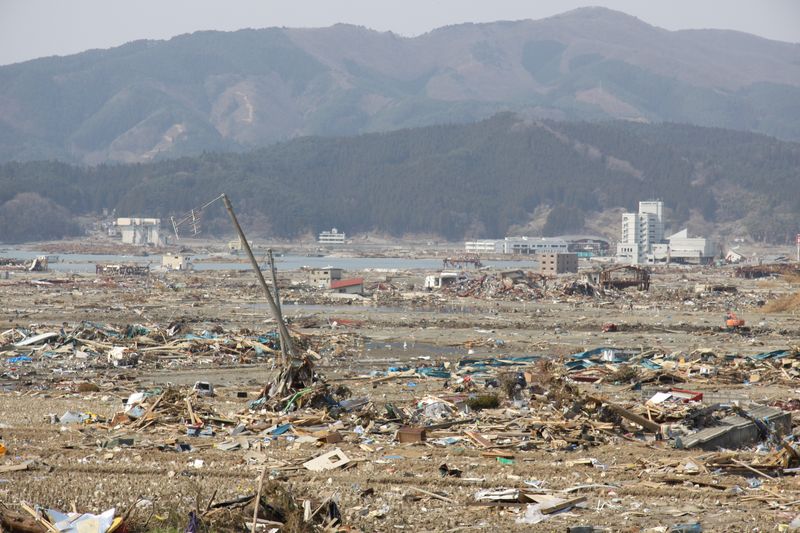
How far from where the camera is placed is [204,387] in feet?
58.0

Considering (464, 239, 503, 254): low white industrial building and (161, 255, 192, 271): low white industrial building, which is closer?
(161, 255, 192, 271): low white industrial building

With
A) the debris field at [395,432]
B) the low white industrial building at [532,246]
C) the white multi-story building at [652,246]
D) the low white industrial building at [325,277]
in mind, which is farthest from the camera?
the low white industrial building at [532,246]

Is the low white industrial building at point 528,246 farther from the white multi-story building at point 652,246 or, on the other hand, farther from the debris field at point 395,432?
the debris field at point 395,432

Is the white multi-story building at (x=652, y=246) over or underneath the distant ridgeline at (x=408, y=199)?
underneath

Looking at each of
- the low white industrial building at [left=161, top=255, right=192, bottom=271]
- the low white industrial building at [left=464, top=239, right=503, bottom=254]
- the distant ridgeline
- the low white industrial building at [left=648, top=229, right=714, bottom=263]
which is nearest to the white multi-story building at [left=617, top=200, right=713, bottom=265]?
the low white industrial building at [left=648, top=229, right=714, bottom=263]

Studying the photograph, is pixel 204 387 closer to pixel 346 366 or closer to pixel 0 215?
pixel 346 366

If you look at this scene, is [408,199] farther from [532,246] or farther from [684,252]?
[684,252]

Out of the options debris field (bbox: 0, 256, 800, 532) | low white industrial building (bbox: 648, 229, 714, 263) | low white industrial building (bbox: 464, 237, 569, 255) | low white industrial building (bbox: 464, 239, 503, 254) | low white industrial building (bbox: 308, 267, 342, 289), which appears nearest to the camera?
debris field (bbox: 0, 256, 800, 532)

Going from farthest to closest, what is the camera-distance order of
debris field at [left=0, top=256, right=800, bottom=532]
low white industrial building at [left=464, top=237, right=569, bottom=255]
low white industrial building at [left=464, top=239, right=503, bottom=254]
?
low white industrial building at [left=464, top=239, right=503, bottom=254] → low white industrial building at [left=464, top=237, right=569, bottom=255] → debris field at [left=0, top=256, right=800, bottom=532]

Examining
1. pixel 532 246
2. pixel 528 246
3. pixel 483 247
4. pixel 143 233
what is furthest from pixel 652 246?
pixel 143 233

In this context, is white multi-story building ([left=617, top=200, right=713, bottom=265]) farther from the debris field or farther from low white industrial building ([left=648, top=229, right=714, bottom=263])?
the debris field

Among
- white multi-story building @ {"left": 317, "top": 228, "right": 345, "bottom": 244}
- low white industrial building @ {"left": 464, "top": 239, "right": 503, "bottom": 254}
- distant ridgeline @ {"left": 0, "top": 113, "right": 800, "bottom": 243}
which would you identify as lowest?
low white industrial building @ {"left": 464, "top": 239, "right": 503, "bottom": 254}

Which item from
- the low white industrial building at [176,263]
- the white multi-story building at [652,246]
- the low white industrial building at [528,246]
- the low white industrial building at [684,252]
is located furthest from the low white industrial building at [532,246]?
the low white industrial building at [176,263]

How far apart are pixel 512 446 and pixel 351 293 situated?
3476 cm
